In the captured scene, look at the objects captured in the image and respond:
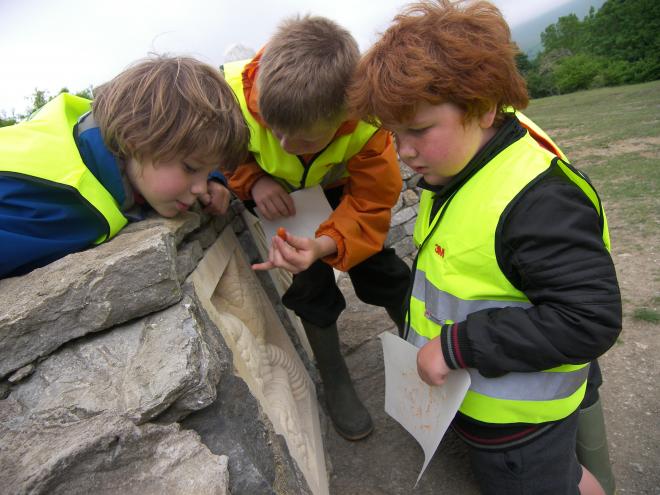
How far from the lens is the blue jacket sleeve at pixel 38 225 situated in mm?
1219

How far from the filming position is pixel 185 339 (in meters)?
1.09

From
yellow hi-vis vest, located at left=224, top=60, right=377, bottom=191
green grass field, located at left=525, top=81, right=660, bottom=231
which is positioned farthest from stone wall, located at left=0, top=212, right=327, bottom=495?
green grass field, located at left=525, top=81, right=660, bottom=231

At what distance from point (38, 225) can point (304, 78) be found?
2.90ft

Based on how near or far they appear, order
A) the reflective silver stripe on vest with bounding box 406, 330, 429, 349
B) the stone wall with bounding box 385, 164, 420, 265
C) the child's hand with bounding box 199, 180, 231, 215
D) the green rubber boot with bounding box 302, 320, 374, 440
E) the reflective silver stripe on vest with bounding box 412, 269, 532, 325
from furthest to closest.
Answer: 1. the stone wall with bounding box 385, 164, 420, 265
2. the green rubber boot with bounding box 302, 320, 374, 440
3. the child's hand with bounding box 199, 180, 231, 215
4. the reflective silver stripe on vest with bounding box 406, 330, 429, 349
5. the reflective silver stripe on vest with bounding box 412, 269, 532, 325

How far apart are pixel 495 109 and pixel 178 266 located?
3.30 ft

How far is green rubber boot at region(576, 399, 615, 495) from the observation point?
5.07ft

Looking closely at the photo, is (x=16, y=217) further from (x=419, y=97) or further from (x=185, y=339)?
(x=419, y=97)

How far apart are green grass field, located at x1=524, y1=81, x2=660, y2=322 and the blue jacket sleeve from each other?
107 inches

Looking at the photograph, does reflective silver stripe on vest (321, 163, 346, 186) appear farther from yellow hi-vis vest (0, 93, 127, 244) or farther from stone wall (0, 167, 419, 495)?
yellow hi-vis vest (0, 93, 127, 244)

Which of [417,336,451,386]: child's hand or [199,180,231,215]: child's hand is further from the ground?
[199,180,231,215]: child's hand

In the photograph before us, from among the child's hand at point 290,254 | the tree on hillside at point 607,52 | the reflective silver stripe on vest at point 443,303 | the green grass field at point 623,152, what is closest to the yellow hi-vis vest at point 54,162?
the child's hand at point 290,254

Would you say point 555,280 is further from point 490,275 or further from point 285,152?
point 285,152

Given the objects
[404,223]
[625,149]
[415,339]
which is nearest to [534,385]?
[415,339]

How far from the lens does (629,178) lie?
468 centimetres
